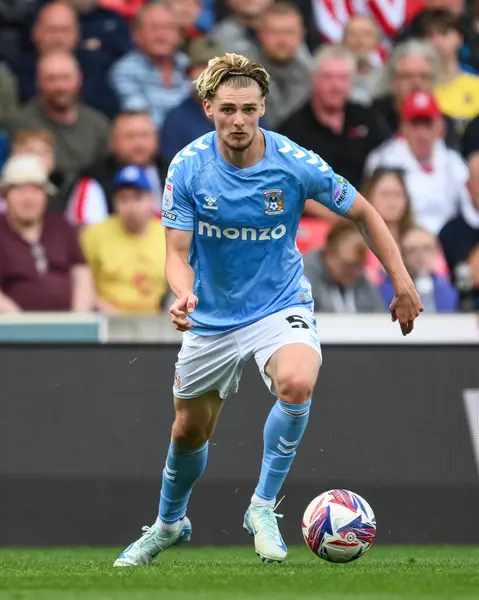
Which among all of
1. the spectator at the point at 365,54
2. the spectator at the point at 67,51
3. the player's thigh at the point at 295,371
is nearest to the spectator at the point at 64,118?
the spectator at the point at 67,51

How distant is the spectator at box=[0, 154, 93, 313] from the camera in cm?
990

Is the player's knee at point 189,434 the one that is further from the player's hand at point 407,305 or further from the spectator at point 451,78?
the spectator at point 451,78

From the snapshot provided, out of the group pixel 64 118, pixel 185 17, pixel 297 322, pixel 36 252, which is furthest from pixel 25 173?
pixel 297 322

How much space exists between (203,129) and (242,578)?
665 cm

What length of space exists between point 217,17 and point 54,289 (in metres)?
3.92

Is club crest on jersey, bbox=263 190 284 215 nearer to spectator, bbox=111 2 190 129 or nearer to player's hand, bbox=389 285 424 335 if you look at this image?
player's hand, bbox=389 285 424 335

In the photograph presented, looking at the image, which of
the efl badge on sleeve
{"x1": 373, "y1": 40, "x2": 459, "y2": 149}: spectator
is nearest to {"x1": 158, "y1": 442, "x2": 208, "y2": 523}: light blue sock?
the efl badge on sleeve

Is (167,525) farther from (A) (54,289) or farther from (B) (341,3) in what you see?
(B) (341,3)

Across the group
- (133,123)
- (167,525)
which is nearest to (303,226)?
(133,123)

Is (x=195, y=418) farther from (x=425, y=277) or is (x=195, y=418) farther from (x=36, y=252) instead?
(x=425, y=277)

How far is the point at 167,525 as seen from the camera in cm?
655

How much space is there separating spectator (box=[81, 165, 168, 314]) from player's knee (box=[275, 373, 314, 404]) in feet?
14.7

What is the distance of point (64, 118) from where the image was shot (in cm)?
1129

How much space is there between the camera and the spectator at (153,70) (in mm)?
11719
